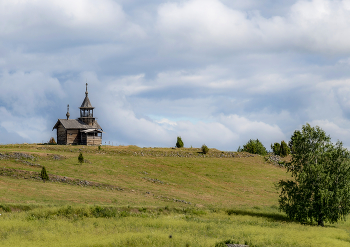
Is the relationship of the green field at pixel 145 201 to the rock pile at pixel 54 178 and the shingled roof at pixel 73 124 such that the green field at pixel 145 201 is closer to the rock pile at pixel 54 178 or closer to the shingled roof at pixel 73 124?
the rock pile at pixel 54 178

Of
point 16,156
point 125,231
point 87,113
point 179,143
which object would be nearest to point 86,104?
point 87,113

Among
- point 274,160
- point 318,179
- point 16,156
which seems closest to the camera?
point 318,179

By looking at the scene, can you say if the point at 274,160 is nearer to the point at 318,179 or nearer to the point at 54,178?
the point at 318,179

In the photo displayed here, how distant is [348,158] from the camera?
40406mm

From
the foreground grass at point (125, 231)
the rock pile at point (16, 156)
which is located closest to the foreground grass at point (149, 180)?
→ the rock pile at point (16, 156)

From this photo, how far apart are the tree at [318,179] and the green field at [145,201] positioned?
2.13m

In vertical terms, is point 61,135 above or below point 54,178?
above

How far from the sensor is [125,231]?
2678cm

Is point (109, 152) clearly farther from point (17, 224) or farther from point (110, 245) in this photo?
point (110, 245)

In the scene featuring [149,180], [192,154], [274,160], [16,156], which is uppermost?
[192,154]

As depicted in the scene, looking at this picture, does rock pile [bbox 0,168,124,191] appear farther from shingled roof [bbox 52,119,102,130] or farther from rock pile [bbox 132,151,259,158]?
shingled roof [bbox 52,119,102,130]

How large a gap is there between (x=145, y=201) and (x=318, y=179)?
68.9 ft

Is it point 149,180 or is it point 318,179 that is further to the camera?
point 149,180

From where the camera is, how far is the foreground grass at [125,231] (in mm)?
23250
